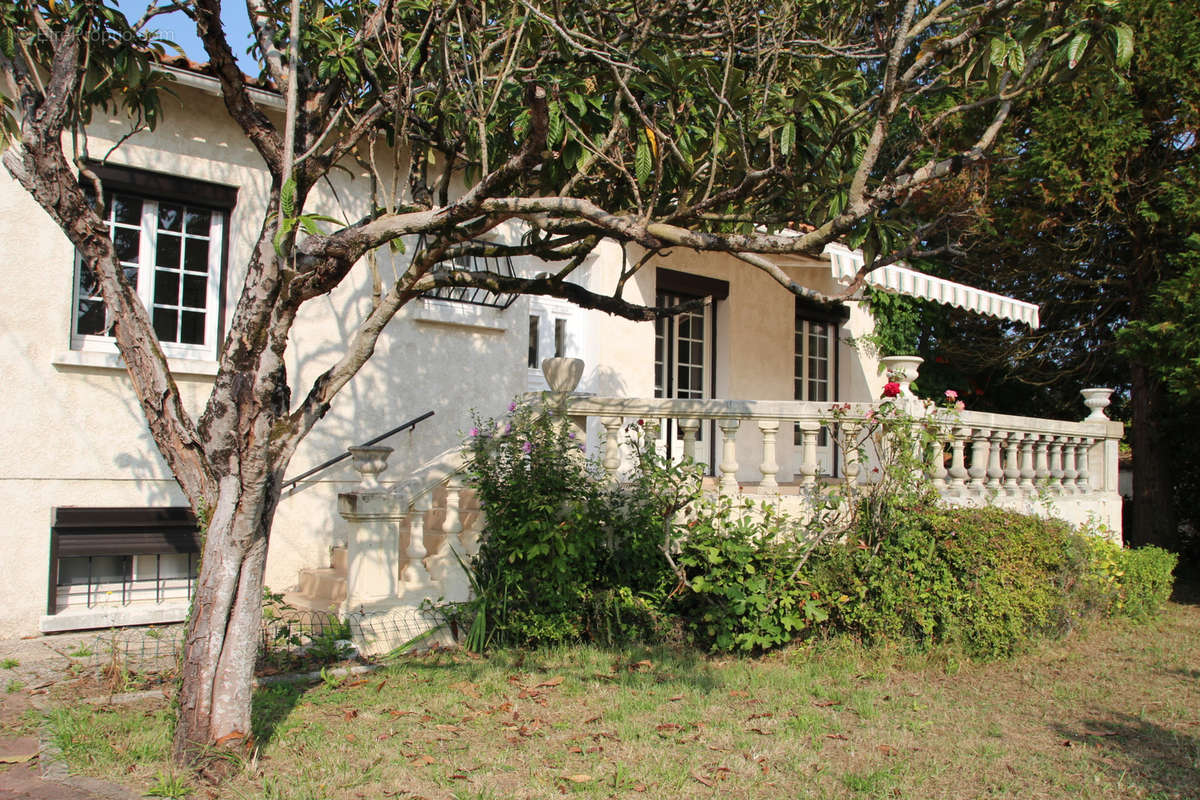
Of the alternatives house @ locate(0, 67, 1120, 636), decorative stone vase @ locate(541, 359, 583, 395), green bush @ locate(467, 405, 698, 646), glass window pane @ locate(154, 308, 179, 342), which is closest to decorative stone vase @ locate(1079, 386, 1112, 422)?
house @ locate(0, 67, 1120, 636)

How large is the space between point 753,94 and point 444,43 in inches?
84.6

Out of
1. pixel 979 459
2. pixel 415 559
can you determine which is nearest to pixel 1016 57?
pixel 979 459

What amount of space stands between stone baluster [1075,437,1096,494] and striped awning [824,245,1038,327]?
67.7 inches

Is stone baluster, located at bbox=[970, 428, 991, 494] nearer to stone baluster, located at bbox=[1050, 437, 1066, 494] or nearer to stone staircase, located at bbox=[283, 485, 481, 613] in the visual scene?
stone baluster, located at bbox=[1050, 437, 1066, 494]

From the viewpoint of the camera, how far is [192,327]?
852 cm

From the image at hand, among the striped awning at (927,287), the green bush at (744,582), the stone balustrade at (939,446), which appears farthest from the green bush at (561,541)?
the striped awning at (927,287)

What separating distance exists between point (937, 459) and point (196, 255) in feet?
23.5

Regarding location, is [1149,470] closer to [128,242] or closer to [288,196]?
[288,196]

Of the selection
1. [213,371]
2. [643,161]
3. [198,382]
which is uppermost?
[643,161]

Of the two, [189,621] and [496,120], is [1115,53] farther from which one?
[189,621]

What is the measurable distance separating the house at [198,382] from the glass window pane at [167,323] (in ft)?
0.06

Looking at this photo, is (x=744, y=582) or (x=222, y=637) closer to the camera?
(x=222, y=637)

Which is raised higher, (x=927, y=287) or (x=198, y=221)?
(x=198, y=221)

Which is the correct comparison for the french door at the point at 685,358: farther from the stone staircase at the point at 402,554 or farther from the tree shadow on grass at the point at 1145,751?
the tree shadow on grass at the point at 1145,751
